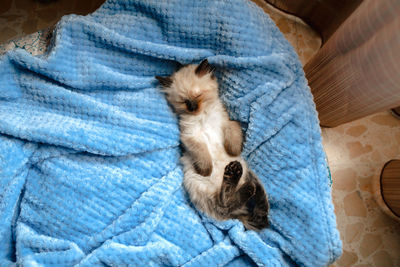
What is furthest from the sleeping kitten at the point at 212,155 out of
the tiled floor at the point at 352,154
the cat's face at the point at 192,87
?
the tiled floor at the point at 352,154

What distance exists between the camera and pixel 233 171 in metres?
1.24

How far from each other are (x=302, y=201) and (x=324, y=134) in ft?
2.39

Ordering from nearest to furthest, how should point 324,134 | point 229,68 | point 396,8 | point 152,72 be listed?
point 396,8
point 229,68
point 152,72
point 324,134

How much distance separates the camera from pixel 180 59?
53.7 inches

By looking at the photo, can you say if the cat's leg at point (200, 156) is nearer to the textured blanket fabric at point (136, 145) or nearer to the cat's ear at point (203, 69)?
the textured blanket fabric at point (136, 145)

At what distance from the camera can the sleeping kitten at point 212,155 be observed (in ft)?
4.12

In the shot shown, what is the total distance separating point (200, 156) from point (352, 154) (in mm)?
1099

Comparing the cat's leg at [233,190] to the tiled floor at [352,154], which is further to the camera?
the tiled floor at [352,154]

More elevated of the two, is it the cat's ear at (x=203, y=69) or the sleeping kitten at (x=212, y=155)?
the cat's ear at (x=203, y=69)

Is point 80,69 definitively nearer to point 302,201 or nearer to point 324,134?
point 302,201

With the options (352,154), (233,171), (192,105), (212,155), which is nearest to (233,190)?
(233,171)

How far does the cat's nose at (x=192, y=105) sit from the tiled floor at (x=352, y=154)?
902 mm

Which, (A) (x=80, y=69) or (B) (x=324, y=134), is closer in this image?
(A) (x=80, y=69)

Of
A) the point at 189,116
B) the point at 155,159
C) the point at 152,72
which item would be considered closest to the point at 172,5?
the point at 152,72
